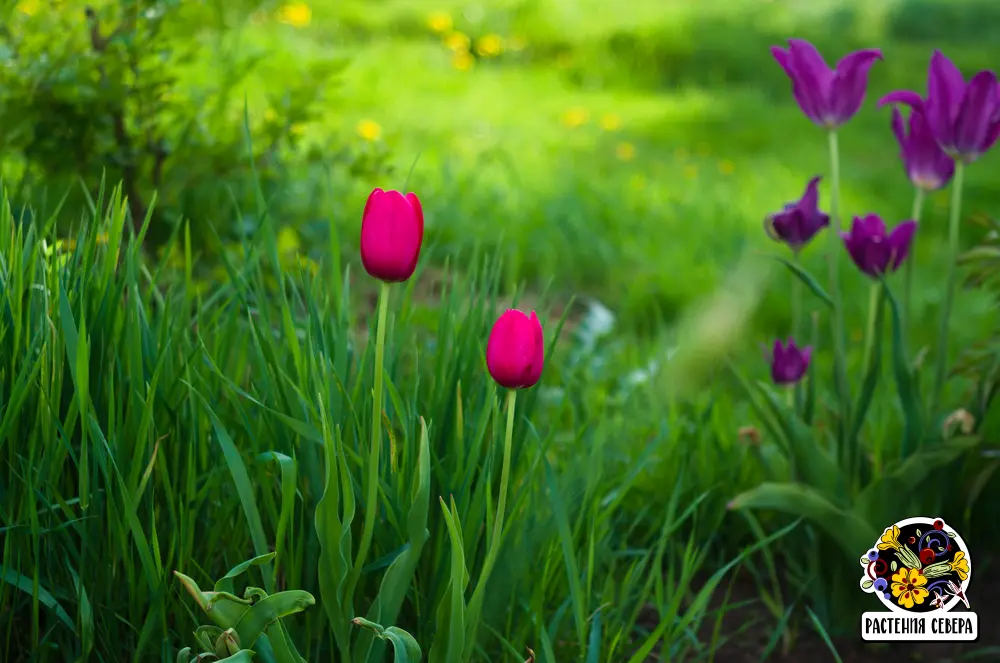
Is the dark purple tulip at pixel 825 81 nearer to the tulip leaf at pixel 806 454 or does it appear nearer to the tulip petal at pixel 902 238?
the tulip petal at pixel 902 238

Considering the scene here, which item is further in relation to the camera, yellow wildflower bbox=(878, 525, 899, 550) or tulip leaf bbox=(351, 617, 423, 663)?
yellow wildflower bbox=(878, 525, 899, 550)

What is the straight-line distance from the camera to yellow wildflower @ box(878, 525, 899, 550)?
1.73 m

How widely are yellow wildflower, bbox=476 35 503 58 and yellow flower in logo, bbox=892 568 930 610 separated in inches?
212

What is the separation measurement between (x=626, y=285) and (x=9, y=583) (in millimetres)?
2287

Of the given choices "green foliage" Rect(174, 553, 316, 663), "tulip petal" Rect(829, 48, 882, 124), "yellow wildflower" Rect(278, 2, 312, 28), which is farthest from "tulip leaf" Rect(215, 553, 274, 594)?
"yellow wildflower" Rect(278, 2, 312, 28)

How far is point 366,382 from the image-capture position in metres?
1.41

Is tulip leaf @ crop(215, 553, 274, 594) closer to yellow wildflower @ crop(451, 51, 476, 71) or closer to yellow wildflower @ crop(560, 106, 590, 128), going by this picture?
yellow wildflower @ crop(560, 106, 590, 128)

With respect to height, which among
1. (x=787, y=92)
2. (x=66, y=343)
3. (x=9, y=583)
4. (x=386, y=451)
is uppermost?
(x=787, y=92)

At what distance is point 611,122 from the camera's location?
5355mm

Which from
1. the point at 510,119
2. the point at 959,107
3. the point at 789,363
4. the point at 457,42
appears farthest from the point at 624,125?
the point at 959,107

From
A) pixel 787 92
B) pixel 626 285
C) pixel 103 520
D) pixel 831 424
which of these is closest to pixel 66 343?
pixel 103 520

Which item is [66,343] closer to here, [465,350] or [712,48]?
[465,350]

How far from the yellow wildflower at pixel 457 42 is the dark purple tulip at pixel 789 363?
519 cm

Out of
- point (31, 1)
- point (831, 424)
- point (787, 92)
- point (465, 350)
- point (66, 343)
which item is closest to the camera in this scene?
point (66, 343)
